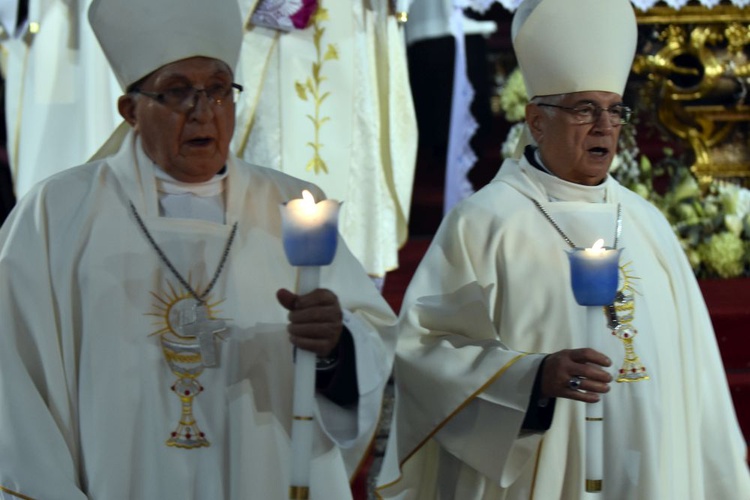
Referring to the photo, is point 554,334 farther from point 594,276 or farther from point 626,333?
point 594,276

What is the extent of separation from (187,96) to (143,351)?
0.64 metres

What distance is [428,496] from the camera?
4.46m

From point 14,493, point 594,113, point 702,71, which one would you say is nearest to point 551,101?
point 594,113

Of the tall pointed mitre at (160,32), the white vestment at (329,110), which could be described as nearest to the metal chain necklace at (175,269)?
the tall pointed mitre at (160,32)

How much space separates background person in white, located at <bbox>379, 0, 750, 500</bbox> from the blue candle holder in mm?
467

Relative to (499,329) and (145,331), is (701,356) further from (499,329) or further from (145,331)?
(145,331)

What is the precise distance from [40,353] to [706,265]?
189 inches

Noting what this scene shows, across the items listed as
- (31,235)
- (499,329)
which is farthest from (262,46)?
(31,235)

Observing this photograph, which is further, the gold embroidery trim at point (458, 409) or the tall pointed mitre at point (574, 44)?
the tall pointed mitre at point (574, 44)

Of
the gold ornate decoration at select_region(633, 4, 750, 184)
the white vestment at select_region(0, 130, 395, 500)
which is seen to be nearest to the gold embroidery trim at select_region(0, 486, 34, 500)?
the white vestment at select_region(0, 130, 395, 500)

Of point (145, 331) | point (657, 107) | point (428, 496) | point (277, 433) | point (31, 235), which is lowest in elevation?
point (428, 496)

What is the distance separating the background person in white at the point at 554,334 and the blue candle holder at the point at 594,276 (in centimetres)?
47

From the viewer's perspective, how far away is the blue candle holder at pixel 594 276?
3.56 meters

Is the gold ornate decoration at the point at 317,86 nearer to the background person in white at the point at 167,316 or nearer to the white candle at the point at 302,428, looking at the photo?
the background person in white at the point at 167,316
